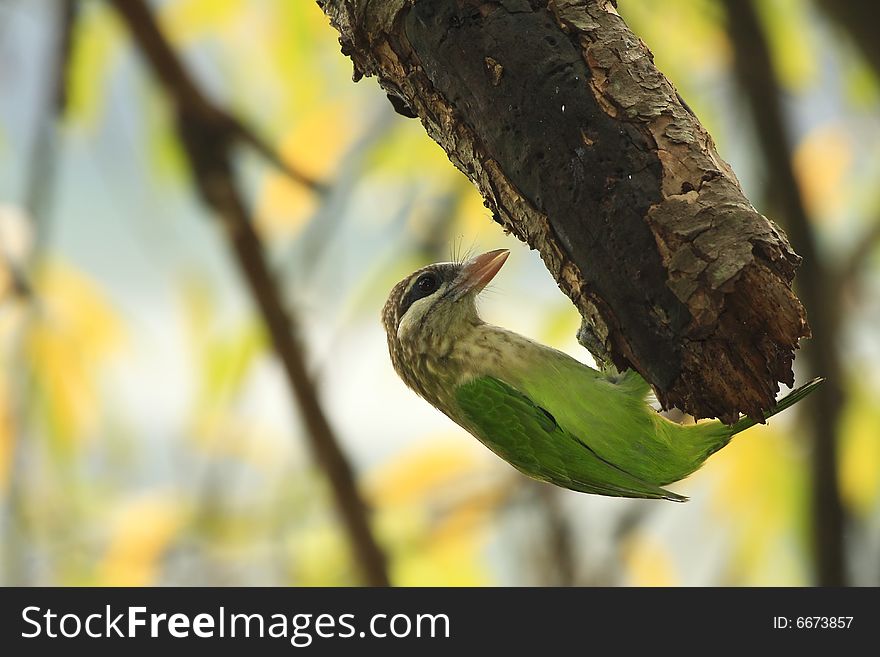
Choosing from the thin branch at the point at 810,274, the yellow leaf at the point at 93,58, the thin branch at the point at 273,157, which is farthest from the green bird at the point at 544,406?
the yellow leaf at the point at 93,58

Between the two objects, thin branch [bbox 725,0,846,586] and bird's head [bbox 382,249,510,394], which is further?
thin branch [bbox 725,0,846,586]

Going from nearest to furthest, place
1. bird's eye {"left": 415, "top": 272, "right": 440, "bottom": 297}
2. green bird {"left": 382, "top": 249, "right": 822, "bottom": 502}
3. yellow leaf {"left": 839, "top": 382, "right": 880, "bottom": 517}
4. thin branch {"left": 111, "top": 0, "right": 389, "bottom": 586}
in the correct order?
green bird {"left": 382, "top": 249, "right": 822, "bottom": 502} < bird's eye {"left": 415, "top": 272, "right": 440, "bottom": 297} < thin branch {"left": 111, "top": 0, "right": 389, "bottom": 586} < yellow leaf {"left": 839, "top": 382, "right": 880, "bottom": 517}

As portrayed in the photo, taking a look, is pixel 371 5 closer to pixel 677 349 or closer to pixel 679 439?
pixel 677 349

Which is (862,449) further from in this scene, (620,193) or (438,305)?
(620,193)

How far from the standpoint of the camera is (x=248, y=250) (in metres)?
4.88

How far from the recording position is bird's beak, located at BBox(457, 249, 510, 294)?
161 inches

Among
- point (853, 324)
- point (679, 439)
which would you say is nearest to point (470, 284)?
point (679, 439)

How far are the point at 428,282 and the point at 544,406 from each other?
0.92 m

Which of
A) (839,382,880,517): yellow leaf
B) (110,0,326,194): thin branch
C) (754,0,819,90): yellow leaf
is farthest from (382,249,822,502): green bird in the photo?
(839,382,880,517): yellow leaf

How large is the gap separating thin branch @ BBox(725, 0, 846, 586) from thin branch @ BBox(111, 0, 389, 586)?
2.44 metres

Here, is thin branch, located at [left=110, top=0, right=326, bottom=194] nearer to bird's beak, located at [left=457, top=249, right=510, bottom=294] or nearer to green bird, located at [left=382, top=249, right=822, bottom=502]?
bird's beak, located at [left=457, top=249, right=510, bottom=294]

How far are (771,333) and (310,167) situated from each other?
472cm

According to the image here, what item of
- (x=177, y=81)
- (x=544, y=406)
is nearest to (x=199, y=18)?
(x=177, y=81)

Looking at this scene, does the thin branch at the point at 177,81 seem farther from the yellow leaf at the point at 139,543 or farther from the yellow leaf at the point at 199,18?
the yellow leaf at the point at 139,543
